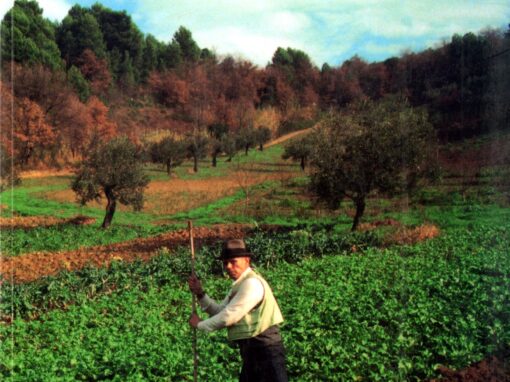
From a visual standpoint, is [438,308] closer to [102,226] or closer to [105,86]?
[102,226]

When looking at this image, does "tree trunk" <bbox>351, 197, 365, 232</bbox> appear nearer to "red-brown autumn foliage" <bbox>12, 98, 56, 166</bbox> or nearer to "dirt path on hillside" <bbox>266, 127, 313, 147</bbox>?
"dirt path on hillside" <bbox>266, 127, 313, 147</bbox>

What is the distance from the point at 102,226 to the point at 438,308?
57.9 ft

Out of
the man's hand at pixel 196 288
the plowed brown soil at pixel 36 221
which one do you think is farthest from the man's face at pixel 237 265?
the plowed brown soil at pixel 36 221

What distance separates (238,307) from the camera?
4750 millimetres

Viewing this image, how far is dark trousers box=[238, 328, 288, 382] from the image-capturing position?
4.95 meters

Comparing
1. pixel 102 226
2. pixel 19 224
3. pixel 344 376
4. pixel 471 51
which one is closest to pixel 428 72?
pixel 471 51

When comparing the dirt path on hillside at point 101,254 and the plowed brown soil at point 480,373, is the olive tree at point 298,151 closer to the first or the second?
the dirt path on hillside at point 101,254

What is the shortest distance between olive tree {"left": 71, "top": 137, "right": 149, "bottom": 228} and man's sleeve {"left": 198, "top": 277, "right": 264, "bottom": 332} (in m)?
20.4

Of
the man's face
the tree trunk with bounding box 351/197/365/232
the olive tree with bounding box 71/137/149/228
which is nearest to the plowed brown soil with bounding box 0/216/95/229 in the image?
the olive tree with bounding box 71/137/149/228

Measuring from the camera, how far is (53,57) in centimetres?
4728

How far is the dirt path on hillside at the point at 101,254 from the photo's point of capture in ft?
56.0

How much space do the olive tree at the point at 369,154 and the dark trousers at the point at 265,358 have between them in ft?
54.8

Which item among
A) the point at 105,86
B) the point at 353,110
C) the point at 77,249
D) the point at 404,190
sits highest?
the point at 105,86

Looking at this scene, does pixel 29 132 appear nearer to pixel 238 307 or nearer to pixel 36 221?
pixel 36 221
